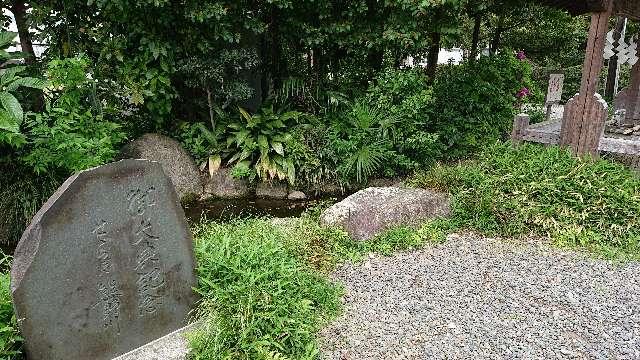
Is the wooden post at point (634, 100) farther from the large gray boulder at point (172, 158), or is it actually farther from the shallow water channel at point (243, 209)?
the large gray boulder at point (172, 158)

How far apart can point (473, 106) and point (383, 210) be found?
3986 millimetres

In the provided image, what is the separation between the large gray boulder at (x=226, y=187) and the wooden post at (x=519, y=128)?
435 centimetres

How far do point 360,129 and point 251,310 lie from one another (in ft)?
16.8

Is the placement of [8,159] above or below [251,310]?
above

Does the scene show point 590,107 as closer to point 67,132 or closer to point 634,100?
point 634,100

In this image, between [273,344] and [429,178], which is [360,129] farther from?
[273,344]

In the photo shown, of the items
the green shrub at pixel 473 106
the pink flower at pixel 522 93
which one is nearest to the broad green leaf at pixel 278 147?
the green shrub at pixel 473 106

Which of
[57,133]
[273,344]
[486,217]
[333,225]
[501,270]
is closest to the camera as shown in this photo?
[273,344]

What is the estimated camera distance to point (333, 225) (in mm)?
5316

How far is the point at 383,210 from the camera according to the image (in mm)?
5637

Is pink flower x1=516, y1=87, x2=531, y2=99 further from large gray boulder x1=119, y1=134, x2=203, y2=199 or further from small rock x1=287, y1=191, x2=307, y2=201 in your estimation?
large gray boulder x1=119, y1=134, x2=203, y2=199

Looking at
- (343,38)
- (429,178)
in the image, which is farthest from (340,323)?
(343,38)

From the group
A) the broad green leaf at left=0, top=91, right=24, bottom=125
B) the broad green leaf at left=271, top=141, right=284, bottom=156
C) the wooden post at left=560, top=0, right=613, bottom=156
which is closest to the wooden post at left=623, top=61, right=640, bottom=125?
the wooden post at left=560, top=0, right=613, bottom=156

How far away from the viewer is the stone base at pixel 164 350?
338cm
